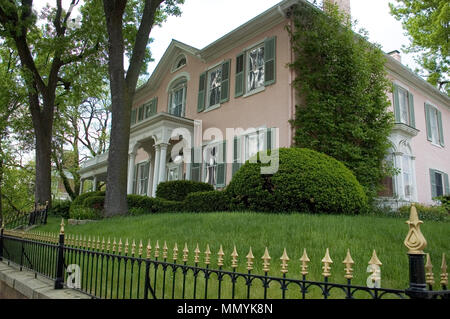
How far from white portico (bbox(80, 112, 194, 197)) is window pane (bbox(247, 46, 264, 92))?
356 centimetres

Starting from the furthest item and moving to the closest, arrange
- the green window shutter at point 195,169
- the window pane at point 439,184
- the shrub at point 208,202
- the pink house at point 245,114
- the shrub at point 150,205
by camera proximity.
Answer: the window pane at point 439,184 → the green window shutter at point 195,169 → the pink house at point 245,114 → the shrub at point 150,205 → the shrub at point 208,202

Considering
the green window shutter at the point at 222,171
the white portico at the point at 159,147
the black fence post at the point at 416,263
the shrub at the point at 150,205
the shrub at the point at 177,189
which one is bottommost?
the black fence post at the point at 416,263

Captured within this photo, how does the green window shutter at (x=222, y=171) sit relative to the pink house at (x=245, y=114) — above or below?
below

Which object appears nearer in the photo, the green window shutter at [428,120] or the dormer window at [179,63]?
the green window shutter at [428,120]

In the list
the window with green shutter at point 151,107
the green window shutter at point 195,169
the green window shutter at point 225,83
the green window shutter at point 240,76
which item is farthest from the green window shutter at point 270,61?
the window with green shutter at point 151,107

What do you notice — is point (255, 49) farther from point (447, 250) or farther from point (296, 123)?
point (447, 250)

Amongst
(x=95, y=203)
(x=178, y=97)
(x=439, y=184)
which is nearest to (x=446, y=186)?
(x=439, y=184)

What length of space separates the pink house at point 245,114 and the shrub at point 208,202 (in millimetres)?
2631

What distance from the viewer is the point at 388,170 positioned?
13.6 meters

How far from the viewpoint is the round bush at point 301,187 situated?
9547mm

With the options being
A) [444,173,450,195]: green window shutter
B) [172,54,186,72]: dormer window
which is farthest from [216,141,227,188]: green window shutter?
[444,173,450,195]: green window shutter

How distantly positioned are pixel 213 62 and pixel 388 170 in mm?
8952

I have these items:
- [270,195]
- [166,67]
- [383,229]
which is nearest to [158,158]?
[166,67]

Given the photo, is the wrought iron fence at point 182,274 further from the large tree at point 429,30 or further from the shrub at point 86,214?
the large tree at point 429,30
